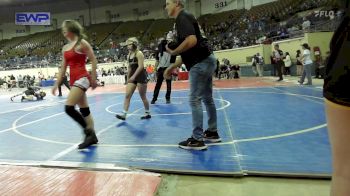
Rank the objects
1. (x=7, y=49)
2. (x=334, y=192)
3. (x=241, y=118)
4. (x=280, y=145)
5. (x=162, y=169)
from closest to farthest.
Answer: (x=334, y=192) < (x=162, y=169) < (x=280, y=145) < (x=241, y=118) < (x=7, y=49)

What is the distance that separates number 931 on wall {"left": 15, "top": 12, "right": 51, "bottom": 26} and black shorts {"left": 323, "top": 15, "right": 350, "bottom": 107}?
33.5 meters

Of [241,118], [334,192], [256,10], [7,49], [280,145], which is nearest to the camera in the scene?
[334,192]

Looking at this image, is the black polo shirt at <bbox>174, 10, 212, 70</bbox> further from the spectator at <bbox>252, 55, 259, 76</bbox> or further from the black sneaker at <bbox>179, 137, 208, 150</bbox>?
the spectator at <bbox>252, 55, 259, 76</bbox>

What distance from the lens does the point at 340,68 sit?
4.17ft

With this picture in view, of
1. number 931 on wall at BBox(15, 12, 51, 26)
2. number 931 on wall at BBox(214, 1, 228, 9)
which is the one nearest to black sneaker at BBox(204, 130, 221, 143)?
number 931 on wall at BBox(15, 12, 51, 26)

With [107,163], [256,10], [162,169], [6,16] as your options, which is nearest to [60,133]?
[107,163]

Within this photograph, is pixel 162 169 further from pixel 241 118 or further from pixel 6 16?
pixel 6 16

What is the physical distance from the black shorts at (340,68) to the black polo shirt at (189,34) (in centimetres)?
283

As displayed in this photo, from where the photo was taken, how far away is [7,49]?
4306 cm

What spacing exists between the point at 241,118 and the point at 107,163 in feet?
10.6

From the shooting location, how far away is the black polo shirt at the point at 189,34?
409 cm

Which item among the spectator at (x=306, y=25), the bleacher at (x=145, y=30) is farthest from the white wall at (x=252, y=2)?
the spectator at (x=306, y=25)

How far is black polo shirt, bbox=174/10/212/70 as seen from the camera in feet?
13.4

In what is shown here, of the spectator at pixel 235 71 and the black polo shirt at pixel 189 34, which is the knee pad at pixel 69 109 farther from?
the spectator at pixel 235 71
